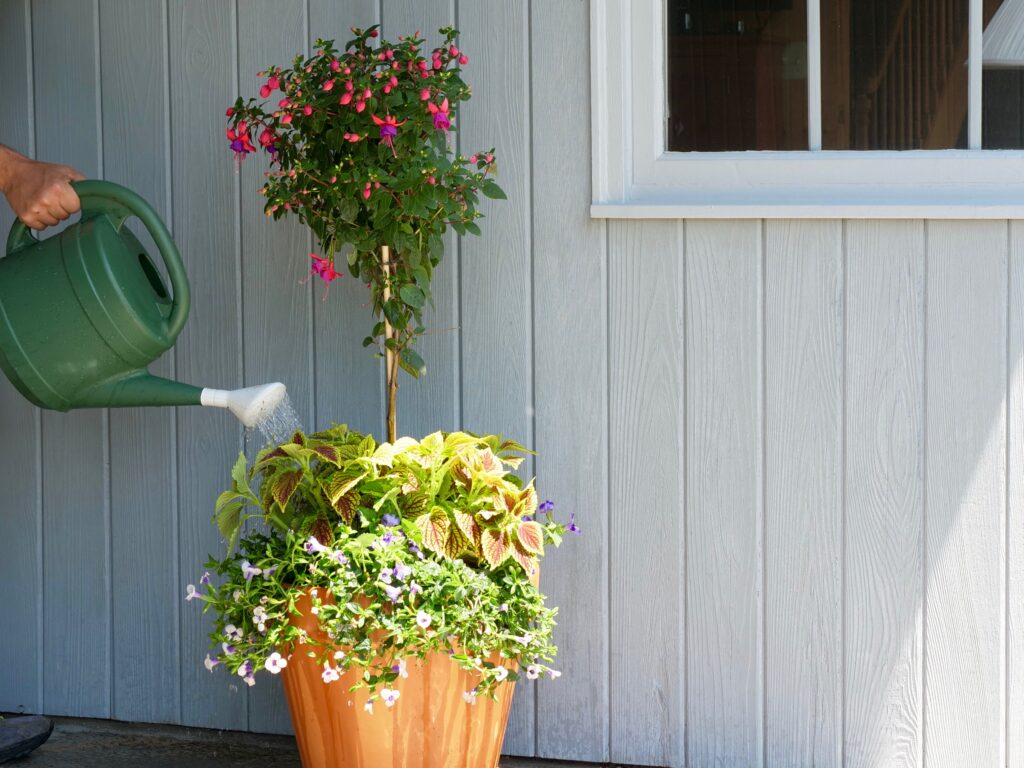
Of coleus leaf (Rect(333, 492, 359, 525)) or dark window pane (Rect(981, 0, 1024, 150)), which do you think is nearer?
coleus leaf (Rect(333, 492, 359, 525))

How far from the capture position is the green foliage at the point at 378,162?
1.79 metres

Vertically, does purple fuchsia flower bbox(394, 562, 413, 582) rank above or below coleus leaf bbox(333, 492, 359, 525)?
below

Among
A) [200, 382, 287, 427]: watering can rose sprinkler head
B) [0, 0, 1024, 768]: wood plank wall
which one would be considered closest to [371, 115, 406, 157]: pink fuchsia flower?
[0, 0, 1024, 768]: wood plank wall

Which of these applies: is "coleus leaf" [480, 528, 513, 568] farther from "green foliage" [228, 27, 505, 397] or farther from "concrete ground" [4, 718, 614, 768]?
"concrete ground" [4, 718, 614, 768]

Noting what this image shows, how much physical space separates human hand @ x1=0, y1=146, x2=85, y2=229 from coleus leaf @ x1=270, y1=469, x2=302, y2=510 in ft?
1.83

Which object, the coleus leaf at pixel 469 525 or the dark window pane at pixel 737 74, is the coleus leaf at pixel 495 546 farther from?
the dark window pane at pixel 737 74

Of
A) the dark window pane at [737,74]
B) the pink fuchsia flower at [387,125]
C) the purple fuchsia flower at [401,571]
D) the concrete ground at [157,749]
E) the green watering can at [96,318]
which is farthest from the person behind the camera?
the concrete ground at [157,749]

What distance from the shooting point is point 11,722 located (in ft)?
7.06

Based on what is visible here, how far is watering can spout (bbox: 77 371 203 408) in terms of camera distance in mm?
1917

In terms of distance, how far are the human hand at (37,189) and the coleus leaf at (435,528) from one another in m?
0.76

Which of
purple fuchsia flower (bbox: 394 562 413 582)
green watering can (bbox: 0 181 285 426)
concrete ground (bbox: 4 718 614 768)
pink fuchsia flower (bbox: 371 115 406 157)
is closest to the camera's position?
purple fuchsia flower (bbox: 394 562 413 582)

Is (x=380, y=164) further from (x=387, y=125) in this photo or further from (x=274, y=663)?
(x=274, y=663)

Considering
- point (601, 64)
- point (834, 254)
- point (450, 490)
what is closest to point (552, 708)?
point (450, 490)

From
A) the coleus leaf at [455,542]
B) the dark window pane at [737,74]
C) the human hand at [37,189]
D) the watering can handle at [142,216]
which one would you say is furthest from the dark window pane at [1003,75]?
the human hand at [37,189]
